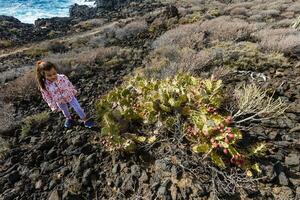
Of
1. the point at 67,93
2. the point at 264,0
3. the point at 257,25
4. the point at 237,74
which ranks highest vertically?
the point at 67,93

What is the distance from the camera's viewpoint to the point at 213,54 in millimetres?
6965

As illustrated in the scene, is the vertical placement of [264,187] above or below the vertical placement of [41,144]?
above

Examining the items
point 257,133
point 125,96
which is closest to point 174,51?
point 125,96

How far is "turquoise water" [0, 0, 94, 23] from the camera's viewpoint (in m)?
35.9

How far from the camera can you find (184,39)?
8.91m

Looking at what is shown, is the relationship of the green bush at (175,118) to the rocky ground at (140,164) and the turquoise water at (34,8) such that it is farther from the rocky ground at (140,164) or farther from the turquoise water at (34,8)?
the turquoise water at (34,8)

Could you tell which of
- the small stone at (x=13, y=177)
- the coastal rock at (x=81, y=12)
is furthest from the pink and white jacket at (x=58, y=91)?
the coastal rock at (x=81, y=12)

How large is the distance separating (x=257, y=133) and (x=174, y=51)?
4178mm

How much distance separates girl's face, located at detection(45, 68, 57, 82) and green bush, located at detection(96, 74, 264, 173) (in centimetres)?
80

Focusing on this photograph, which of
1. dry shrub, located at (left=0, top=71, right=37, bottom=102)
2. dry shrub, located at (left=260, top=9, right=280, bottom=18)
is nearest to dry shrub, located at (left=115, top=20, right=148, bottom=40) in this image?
dry shrub, located at (left=260, top=9, right=280, bottom=18)

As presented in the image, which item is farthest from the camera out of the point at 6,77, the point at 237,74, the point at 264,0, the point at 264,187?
the point at 264,0

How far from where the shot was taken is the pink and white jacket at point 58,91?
464cm

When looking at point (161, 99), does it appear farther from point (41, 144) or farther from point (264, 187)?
point (41, 144)

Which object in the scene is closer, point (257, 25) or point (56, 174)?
point (56, 174)
